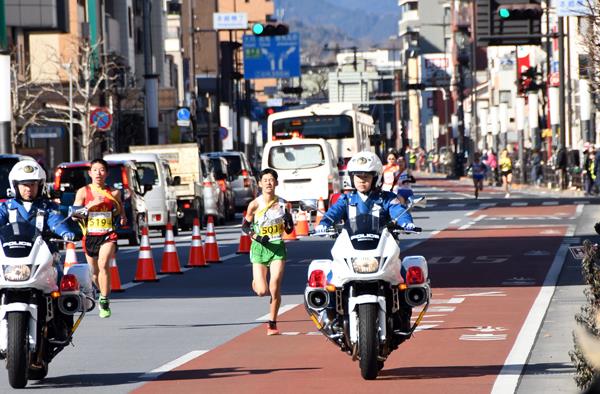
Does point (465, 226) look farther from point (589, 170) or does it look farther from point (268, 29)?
point (268, 29)

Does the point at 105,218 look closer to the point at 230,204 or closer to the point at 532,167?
the point at 230,204

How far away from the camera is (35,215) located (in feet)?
42.2

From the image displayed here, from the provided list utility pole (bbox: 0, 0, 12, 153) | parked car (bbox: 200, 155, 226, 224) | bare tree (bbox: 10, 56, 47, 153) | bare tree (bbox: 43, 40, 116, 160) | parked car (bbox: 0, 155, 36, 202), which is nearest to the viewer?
parked car (bbox: 0, 155, 36, 202)

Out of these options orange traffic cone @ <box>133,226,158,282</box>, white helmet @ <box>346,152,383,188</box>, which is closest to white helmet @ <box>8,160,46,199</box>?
white helmet @ <box>346,152,383,188</box>

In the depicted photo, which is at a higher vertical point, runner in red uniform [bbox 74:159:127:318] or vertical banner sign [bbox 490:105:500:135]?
vertical banner sign [bbox 490:105:500:135]

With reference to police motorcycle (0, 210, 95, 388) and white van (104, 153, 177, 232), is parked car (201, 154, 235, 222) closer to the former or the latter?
white van (104, 153, 177, 232)

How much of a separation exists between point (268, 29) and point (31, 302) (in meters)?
50.3

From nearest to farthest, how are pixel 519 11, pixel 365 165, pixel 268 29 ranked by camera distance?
pixel 365 165 < pixel 519 11 < pixel 268 29

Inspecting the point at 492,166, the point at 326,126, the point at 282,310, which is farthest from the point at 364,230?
the point at 492,166

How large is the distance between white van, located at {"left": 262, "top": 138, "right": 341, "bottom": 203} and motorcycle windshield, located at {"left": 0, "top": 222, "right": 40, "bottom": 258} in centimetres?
3122

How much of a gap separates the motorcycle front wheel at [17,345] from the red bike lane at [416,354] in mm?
868

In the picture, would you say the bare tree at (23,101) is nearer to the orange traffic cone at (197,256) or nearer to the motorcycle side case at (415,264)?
the orange traffic cone at (197,256)

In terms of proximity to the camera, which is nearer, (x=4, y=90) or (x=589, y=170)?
(x=4, y=90)

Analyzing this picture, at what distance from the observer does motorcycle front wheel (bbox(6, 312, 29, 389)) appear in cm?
1188
